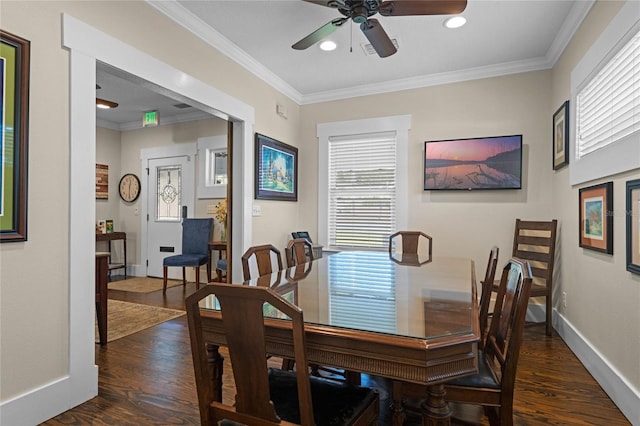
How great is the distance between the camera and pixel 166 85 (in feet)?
8.67

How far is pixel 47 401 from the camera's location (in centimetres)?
185

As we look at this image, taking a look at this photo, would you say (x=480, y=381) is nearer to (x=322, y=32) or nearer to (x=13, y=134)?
(x=322, y=32)

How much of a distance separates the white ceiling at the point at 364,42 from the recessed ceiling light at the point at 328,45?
0.20 ft

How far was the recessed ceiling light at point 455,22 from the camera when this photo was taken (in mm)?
2791

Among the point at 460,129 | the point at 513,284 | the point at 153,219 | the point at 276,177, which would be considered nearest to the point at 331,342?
the point at 513,284

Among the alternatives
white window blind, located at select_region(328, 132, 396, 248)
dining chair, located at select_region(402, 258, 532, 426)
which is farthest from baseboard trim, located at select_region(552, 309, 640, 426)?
white window blind, located at select_region(328, 132, 396, 248)

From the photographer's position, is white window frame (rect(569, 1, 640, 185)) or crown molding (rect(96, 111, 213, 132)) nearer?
white window frame (rect(569, 1, 640, 185))

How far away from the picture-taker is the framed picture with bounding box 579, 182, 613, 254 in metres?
2.18

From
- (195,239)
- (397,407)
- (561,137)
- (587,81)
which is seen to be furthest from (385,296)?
(195,239)

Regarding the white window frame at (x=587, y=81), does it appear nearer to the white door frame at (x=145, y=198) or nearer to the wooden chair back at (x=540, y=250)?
the wooden chair back at (x=540, y=250)

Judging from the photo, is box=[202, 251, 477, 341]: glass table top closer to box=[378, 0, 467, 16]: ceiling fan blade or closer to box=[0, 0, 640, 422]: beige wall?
box=[0, 0, 640, 422]: beige wall

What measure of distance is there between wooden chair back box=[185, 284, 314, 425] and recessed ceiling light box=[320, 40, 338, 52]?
2.86 metres

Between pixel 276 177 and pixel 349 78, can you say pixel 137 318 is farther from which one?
pixel 349 78

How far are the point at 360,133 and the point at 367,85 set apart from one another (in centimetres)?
60
